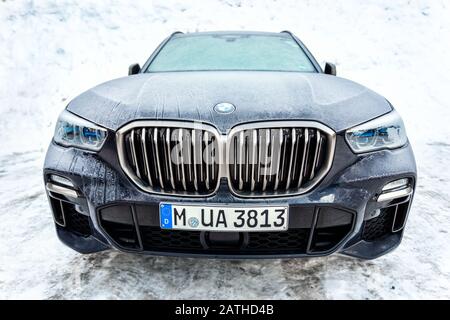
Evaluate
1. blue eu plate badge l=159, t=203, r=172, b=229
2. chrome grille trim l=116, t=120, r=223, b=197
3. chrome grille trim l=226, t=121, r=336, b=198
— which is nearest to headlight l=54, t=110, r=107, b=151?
chrome grille trim l=116, t=120, r=223, b=197

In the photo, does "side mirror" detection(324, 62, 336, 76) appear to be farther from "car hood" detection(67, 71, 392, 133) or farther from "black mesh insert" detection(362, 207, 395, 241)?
"black mesh insert" detection(362, 207, 395, 241)

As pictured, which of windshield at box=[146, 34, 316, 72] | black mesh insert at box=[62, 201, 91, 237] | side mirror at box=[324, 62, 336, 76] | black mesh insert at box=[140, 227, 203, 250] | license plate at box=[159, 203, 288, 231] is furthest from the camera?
side mirror at box=[324, 62, 336, 76]

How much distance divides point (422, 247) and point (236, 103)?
1595 millimetres

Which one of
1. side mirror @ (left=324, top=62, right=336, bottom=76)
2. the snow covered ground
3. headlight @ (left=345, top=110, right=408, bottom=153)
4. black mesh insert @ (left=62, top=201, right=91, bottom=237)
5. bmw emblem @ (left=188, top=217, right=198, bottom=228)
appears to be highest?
headlight @ (left=345, top=110, right=408, bottom=153)

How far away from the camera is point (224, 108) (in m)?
1.69

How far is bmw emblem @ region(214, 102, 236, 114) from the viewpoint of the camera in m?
1.67

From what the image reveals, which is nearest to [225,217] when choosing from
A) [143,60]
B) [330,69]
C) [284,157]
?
[284,157]

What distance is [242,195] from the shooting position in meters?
1.61

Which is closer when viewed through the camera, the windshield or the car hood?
the car hood

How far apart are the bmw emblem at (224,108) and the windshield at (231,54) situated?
41.2 inches

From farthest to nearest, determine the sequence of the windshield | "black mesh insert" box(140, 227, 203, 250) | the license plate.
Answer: the windshield < "black mesh insert" box(140, 227, 203, 250) < the license plate

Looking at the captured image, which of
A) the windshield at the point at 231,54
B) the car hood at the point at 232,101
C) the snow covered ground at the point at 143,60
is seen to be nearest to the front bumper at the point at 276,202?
the car hood at the point at 232,101

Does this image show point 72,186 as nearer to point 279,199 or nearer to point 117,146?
point 117,146

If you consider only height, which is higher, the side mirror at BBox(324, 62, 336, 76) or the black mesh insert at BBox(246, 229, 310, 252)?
the side mirror at BBox(324, 62, 336, 76)
